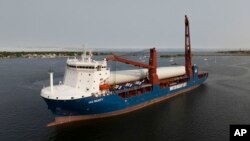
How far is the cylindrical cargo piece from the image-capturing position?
3919cm

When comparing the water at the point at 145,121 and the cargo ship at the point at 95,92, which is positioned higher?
the cargo ship at the point at 95,92

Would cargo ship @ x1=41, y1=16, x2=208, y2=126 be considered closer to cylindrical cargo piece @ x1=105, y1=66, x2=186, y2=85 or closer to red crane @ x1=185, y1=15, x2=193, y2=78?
cylindrical cargo piece @ x1=105, y1=66, x2=186, y2=85

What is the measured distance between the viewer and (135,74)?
4453cm

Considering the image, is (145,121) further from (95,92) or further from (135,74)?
(135,74)

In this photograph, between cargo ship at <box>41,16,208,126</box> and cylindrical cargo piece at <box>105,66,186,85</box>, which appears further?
cylindrical cargo piece at <box>105,66,186,85</box>

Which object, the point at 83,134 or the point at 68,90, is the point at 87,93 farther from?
the point at 83,134

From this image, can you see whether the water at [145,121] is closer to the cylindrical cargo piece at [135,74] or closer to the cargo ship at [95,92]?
the cargo ship at [95,92]

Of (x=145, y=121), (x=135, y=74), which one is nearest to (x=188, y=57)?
(x=135, y=74)

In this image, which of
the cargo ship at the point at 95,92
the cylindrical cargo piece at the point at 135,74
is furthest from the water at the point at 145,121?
the cylindrical cargo piece at the point at 135,74

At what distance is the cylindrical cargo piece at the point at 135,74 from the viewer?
39188mm

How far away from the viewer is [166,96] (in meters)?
45.9

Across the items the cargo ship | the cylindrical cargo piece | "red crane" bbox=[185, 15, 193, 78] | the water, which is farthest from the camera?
"red crane" bbox=[185, 15, 193, 78]

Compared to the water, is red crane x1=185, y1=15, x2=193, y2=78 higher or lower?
higher

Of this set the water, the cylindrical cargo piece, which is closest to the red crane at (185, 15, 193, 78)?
the cylindrical cargo piece
